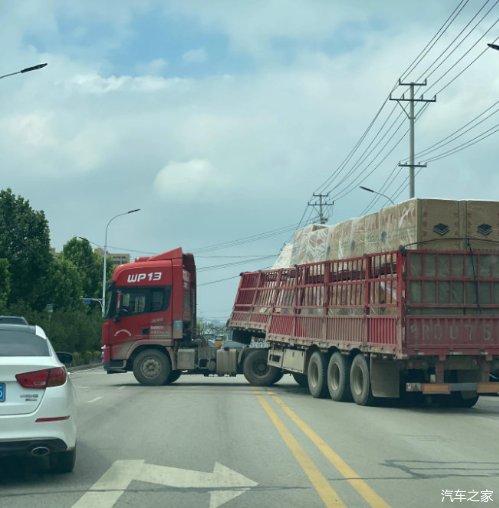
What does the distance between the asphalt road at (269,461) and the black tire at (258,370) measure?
816 cm

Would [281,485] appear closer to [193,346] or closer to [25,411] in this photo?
Result: [25,411]

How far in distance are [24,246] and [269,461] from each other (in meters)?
36.7

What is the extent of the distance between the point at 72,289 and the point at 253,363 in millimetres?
40025

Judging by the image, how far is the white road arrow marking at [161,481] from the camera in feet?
25.3

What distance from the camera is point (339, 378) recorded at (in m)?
18.9

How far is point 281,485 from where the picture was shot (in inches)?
331

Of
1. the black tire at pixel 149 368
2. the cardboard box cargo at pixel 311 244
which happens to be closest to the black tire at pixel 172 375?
the black tire at pixel 149 368

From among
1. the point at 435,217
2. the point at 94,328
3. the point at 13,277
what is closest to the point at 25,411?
the point at 435,217

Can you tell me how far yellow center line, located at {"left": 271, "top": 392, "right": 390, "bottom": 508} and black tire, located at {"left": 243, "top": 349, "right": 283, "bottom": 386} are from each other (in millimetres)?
10656

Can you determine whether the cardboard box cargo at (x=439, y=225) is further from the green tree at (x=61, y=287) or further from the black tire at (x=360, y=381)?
the green tree at (x=61, y=287)

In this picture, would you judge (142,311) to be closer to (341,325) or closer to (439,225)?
(341,325)

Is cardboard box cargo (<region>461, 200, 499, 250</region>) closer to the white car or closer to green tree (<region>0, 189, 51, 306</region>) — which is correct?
the white car

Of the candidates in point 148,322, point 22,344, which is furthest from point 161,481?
point 148,322

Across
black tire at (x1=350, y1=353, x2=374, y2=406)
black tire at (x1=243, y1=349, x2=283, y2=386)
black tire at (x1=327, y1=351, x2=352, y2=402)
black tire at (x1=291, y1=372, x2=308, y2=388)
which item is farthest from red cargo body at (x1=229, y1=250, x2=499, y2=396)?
black tire at (x1=243, y1=349, x2=283, y2=386)
